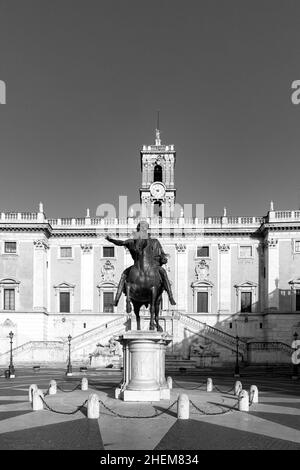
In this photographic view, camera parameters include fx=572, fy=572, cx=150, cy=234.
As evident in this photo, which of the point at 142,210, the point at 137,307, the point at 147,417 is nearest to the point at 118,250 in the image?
the point at 142,210

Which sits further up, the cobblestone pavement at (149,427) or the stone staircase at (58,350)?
the cobblestone pavement at (149,427)

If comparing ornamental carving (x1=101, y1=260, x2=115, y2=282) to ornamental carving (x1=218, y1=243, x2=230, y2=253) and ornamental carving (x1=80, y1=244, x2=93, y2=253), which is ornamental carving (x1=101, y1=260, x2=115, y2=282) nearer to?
ornamental carving (x1=80, y1=244, x2=93, y2=253)

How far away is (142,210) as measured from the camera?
219ft

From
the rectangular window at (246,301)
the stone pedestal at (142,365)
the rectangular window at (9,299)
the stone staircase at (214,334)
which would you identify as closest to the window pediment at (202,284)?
the rectangular window at (246,301)

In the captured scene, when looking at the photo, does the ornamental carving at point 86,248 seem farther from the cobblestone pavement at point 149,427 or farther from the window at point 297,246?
the cobblestone pavement at point 149,427

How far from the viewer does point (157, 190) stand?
66.9m

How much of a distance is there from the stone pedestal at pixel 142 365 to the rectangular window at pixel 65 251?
44584 mm

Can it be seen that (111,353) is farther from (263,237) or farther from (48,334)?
(263,237)

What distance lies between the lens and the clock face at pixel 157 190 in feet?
219

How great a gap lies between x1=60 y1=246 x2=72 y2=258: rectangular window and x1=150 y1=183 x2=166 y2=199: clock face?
1176 centimetres

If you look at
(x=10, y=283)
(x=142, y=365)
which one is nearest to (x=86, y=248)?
(x=10, y=283)

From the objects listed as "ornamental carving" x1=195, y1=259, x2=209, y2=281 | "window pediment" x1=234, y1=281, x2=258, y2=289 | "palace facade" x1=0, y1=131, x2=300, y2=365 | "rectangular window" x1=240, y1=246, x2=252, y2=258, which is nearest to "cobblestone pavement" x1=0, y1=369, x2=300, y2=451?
"palace facade" x1=0, y1=131, x2=300, y2=365

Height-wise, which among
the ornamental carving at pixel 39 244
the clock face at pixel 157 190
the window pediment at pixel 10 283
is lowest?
the window pediment at pixel 10 283
